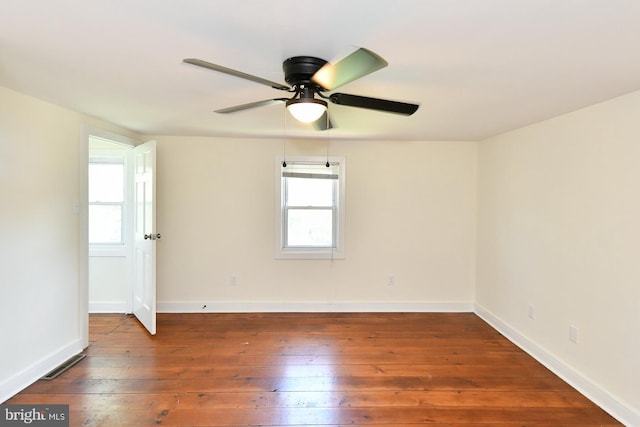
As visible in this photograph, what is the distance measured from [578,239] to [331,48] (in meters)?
2.40

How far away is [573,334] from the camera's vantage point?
2523 millimetres

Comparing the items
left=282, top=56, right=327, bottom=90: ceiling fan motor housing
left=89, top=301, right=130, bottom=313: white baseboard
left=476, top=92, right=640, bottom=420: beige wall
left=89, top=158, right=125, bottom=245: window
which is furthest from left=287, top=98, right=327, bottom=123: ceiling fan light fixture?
left=89, top=301, right=130, bottom=313: white baseboard

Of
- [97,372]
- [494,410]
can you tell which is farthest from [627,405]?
[97,372]

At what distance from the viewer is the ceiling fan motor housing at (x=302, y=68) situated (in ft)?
5.12

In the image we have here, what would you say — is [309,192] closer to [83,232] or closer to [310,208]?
[310,208]

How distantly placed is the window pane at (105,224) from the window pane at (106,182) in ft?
0.37

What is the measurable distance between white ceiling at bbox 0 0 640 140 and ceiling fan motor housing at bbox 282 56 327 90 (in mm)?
34

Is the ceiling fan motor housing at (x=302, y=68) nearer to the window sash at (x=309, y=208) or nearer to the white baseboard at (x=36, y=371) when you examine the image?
the window sash at (x=309, y=208)

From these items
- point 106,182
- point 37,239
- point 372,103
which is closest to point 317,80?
point 372,103

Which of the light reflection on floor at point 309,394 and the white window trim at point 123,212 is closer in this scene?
the light reflection on floor at point 309,394

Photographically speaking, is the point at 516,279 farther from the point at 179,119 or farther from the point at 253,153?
the point at 179,119

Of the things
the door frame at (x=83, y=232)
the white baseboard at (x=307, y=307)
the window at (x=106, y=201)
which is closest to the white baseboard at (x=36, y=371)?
the door frame at (x=83, y=232)

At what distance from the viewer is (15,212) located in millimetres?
2295

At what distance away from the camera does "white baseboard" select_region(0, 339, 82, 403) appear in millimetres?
2217
